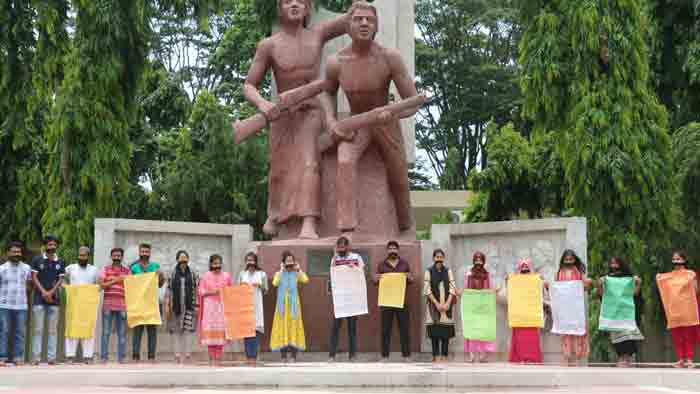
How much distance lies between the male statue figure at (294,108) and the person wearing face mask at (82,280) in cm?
240

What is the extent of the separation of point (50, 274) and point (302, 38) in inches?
172

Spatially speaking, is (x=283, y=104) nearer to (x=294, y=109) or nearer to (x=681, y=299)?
(x=294, y=109)

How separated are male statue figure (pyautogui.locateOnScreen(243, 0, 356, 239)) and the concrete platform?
4.84 meters

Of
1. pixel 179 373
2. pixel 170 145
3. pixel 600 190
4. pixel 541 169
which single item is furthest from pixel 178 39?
pixel 179 373

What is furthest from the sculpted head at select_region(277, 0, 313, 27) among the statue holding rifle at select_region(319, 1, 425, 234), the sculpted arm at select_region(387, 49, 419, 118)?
the sculpted arm at select_region(387, 49, 419, 118)

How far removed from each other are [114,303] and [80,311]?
1.26 feet

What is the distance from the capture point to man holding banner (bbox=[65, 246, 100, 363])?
1285 cm

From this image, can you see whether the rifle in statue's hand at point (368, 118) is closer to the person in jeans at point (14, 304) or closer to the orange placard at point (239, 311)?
the orange placard at point (239, 311)

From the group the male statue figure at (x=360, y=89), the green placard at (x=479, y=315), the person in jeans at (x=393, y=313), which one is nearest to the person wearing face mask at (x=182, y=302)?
the male statue figure at (x=360, y=89)

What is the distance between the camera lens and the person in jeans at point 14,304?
12.2 metres

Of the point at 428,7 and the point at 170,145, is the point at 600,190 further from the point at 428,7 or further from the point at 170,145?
the point at 428,7

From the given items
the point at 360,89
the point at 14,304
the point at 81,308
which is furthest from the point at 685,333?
the point at 14,304

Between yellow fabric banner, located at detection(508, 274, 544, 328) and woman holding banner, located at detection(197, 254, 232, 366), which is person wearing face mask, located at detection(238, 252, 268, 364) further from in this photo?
yellow fabric banner, located at detection(508, 274, 544, 328)

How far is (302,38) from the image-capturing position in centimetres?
1451
